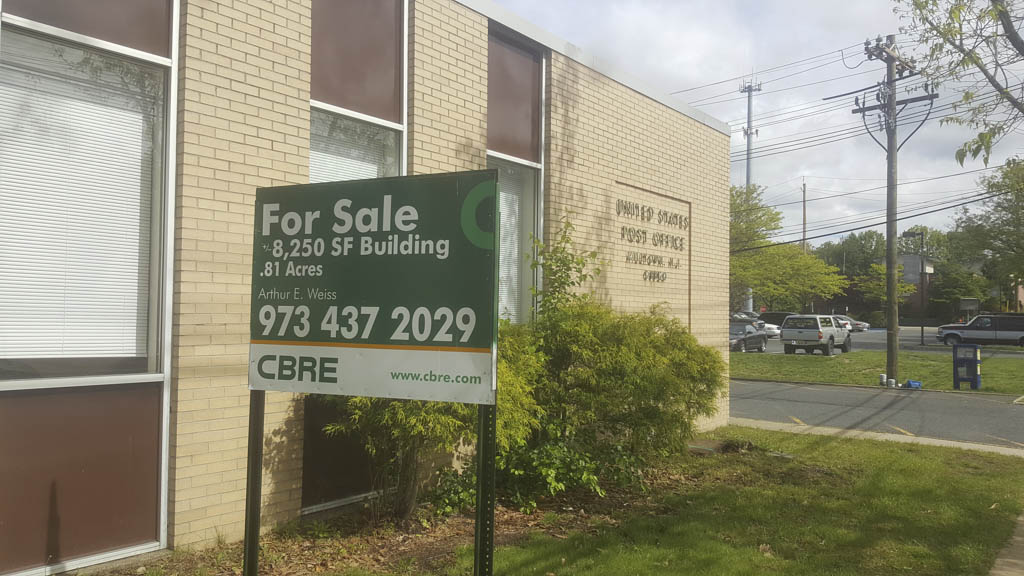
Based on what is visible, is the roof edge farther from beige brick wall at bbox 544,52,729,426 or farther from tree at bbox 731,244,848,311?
tree at bbox 731,244,848,311

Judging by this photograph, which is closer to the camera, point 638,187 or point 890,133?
point 638,187

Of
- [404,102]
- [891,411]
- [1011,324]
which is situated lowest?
[891,411]

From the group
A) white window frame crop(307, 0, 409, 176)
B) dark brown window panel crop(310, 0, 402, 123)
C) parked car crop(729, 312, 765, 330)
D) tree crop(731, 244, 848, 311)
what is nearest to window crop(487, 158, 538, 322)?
white window frame crop(307, 0, 409, 176)

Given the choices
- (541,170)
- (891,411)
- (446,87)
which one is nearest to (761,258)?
(891,411)

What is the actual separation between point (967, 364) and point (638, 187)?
13471mm

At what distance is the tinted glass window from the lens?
98.8 feet

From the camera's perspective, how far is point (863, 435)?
1132 centimetres

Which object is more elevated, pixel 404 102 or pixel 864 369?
pixel 404 102

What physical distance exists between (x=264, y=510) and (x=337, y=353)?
9.64 feet

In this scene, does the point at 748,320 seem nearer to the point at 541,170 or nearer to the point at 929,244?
the point at 541,170

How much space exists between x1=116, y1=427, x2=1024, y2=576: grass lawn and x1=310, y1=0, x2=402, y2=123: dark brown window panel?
11.6 feet

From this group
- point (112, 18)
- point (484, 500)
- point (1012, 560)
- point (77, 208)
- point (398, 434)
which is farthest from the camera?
point (1012, 560)

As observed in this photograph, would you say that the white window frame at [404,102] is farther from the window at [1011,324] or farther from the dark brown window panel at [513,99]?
the window at [1011,324]

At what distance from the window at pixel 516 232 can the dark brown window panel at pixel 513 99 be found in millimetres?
220
